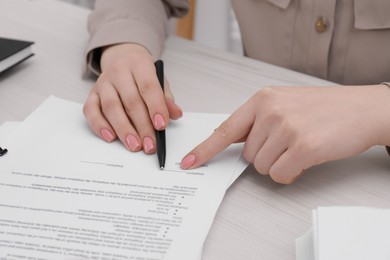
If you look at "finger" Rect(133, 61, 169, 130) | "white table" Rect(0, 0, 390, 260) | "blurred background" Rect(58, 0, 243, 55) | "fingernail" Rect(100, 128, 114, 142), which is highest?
"finger" Rect(133, 61, 169, 130)

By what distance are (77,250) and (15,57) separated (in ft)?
1.67

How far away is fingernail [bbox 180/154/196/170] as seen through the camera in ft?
2.01

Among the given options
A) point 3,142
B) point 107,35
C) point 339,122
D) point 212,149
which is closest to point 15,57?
point 107,35

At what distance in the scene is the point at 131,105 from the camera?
2.32 ft

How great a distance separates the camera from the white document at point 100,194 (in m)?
0.49

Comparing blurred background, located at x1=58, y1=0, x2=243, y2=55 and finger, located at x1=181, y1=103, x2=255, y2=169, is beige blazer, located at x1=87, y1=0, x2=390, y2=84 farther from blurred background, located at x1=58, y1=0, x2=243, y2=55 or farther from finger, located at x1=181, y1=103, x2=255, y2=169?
blurred background, located at x1=58, y1=0, x2=243, y2=55

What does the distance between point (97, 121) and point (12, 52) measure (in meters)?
0.28

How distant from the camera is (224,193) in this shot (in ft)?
1.89

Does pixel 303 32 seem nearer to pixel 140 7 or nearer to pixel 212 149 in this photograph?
pixel 140 7

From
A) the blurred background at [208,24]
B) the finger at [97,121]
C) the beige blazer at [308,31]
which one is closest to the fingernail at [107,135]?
the finger at [97,121]

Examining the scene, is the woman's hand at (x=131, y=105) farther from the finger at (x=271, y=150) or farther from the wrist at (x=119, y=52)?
the finger at (x=271, y=150)

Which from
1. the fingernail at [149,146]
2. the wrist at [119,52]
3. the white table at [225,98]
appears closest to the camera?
the white table at [225,98]

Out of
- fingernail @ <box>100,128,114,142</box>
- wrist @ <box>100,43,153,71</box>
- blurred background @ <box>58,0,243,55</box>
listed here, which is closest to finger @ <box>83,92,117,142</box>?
fingernail @ <box>100,128,114,142</box>

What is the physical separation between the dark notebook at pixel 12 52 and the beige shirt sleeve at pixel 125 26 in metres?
0.11
